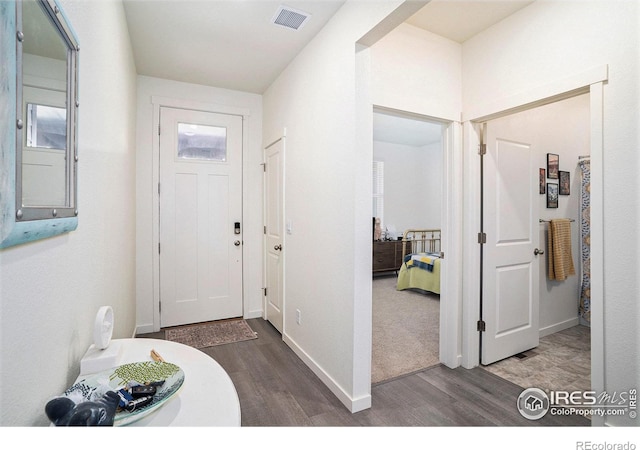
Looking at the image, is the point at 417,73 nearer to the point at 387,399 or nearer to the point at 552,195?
the point at 552,195

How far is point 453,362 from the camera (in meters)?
Answer: 2.53

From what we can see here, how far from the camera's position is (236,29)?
2.38 meters

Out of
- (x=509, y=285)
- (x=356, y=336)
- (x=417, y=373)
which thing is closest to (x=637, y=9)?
(x=509, y=285)

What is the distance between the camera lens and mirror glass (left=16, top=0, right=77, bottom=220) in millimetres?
670

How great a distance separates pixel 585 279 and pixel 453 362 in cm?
204

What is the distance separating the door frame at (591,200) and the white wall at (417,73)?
0.28m

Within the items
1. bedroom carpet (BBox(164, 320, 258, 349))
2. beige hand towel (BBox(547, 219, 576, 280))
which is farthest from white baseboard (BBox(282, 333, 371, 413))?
beige hand towel (BBox(547, 219, 576, 280))

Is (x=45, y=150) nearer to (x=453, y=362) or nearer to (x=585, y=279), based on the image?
(x=453, y=362)

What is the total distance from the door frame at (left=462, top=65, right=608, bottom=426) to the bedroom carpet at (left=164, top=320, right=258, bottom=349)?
202cm

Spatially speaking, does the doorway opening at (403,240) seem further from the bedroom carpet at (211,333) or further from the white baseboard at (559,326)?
the bedroom carpet at (211,333)

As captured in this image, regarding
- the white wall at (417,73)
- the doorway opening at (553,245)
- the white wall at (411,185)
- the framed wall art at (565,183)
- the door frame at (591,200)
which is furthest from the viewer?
the white wall at (411,185)

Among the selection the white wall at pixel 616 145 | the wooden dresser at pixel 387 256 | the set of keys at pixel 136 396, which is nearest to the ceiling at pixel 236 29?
the white wall at pixel 616 145

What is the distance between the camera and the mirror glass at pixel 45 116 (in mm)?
670

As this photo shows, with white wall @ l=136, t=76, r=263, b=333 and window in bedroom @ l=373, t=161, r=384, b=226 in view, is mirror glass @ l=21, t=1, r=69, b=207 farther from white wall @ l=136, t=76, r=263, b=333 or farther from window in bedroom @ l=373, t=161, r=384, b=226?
window in bedroom @ l=373, t=161, r=384, b=226
